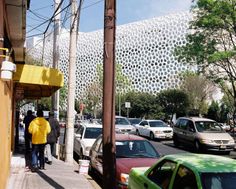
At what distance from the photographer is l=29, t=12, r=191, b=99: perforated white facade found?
122m

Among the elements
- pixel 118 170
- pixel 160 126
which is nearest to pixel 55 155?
pixel 118 170

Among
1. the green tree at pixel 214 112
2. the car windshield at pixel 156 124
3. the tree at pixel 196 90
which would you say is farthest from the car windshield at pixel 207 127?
the green tree at pixel 214 112

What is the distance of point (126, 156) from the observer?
1154 cm

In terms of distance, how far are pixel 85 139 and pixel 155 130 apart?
45.9 feet

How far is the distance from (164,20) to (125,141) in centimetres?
11826

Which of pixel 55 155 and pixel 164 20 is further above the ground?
pixel 164 20

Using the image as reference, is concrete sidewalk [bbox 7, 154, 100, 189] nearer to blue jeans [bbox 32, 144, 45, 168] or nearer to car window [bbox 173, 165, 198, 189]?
blue jeans [bbox 32, 144, 45, 168]

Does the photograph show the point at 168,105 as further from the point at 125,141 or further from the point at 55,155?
the point at 125,141

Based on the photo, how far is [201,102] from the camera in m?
70.9

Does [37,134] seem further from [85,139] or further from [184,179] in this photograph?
[184,179]

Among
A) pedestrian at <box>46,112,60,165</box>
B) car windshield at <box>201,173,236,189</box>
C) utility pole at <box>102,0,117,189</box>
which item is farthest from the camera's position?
pedestrian at <box>46,112,60,165</box>

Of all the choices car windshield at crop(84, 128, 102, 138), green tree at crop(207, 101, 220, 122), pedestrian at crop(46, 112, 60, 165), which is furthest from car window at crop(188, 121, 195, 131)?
green tree at crop(207, 101, 220, 122)

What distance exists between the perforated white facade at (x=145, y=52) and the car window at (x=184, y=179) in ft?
364

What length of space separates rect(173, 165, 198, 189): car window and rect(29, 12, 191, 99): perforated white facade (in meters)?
111
